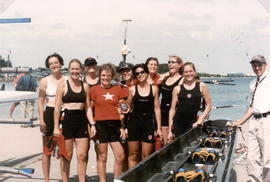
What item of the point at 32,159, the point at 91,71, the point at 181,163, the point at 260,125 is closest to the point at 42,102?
the point at 91,71

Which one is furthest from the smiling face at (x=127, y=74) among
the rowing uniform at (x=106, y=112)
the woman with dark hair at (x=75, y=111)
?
the woman with dark hair at (x=75, y=111)

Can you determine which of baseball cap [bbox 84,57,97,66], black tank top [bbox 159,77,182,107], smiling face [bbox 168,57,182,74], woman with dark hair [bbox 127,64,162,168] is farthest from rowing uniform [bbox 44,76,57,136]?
smiling face [bbox 168,57,182,74]

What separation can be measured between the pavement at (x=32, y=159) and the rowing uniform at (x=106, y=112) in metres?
1.42

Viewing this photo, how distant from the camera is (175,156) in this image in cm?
534

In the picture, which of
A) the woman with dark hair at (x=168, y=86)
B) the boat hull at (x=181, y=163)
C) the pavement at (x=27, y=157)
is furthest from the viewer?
the pavement at (x=27, y=157)

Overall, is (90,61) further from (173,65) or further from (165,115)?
(165,115)

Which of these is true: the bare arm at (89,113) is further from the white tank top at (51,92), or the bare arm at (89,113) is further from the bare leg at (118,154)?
the white tank top at (51,92)

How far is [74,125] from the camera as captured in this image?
514 cm

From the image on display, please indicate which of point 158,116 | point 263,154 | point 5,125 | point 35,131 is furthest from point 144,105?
point 5,125

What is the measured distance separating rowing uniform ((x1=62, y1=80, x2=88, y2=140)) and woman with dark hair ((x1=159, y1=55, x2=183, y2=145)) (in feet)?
4.88

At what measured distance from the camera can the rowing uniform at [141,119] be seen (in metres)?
5.37

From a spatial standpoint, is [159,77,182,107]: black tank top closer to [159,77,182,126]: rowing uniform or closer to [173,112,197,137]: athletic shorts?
[159,77,182,126]: rowing uniform

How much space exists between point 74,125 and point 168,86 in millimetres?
1698

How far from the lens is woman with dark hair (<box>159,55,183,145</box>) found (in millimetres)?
6082
